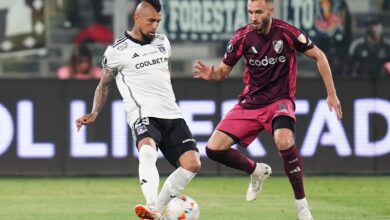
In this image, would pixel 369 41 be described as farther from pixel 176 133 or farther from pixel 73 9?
pixel 176 133

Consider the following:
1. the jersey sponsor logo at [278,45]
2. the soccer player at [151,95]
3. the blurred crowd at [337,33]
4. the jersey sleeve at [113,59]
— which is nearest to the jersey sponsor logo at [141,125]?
the soccer player at [151,95]

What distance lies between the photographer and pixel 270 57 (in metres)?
12.1

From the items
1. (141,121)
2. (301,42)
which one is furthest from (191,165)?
(301,42)

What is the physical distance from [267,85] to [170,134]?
4.50ft

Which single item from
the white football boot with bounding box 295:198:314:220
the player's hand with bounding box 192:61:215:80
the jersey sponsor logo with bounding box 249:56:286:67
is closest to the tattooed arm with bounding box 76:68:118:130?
the player's hand with bounding box 192:61:215:80

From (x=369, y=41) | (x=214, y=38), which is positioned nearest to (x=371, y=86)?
(x=369, y=41)

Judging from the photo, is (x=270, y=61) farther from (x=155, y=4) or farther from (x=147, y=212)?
(x=147, y=212)

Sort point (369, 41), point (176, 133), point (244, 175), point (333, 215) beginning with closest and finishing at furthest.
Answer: point (176, 133), point (333, 215), point (244, 175), point (369, 41)

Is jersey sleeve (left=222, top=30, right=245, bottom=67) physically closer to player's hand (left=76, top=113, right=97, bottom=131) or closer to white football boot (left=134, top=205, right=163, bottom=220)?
player's hand (left=76, top=113, right=97, bottom=131)

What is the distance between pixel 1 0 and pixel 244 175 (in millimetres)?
4745

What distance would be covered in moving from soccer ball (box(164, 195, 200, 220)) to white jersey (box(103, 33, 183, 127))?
80 centimetres

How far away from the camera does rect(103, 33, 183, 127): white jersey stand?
1127 centimetres

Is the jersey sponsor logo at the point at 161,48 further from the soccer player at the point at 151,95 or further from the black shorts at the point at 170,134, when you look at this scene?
the black shorts at the point at 170,134

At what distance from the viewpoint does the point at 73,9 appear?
63.3 feet
